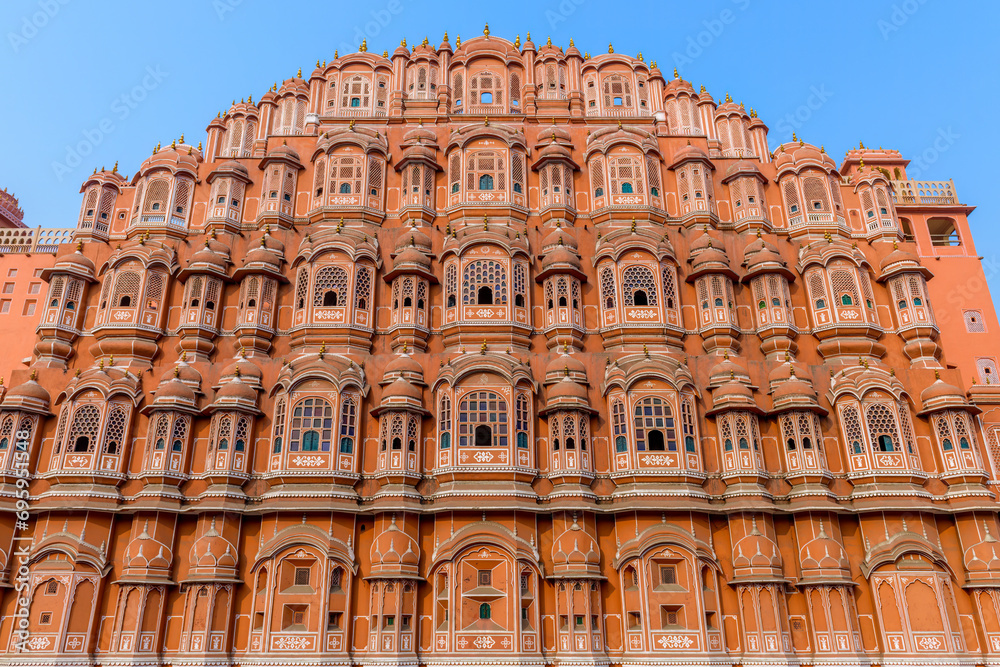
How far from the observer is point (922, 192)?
35.4 m

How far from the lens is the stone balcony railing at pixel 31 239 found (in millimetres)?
39000

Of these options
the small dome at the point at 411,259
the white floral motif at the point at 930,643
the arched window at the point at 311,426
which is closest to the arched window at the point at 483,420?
the arched window at the point at 311,426

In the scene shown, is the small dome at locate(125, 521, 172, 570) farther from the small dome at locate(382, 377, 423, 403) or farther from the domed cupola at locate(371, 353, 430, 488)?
the small dome at locate(382, 377, 423, 403)

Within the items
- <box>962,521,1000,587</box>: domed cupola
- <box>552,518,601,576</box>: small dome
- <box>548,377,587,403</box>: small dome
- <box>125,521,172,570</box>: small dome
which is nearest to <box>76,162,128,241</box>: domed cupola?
<box>125,521,172,570</box>: small dome

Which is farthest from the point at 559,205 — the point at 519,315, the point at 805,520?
the point at 805,520

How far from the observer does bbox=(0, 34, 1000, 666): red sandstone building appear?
21297 millimetres

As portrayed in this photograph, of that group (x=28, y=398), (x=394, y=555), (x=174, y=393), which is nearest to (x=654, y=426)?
(x=394, y=555)

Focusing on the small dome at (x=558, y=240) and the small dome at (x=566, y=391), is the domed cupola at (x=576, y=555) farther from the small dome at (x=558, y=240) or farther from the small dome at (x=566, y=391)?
the small dome at (x=558, y=240)

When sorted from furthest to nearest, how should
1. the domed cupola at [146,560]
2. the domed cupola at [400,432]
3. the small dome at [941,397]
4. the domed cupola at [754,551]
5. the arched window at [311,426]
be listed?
the small dome at [941,397], the arched window at [311,426], the domed cupola at [400,432], the domed cupola at [754,551], the domed cupola at [146,560]

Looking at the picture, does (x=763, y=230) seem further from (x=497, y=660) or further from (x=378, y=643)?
(x=378, y=643)

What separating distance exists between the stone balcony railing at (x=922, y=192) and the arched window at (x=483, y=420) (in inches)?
930

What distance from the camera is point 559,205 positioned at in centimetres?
2852

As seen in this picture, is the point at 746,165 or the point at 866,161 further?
the point at 866,161

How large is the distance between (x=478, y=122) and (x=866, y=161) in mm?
20683
